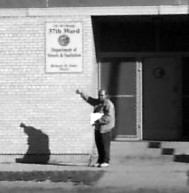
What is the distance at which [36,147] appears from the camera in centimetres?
1590

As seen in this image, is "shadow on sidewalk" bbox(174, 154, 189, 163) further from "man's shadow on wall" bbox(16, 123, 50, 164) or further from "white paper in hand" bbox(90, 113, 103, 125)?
"man's shadow on wall" bbox(16, 123, 50, 164)

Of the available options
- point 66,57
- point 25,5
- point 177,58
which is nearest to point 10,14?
point 25,5

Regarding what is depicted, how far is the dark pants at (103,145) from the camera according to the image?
1499cm

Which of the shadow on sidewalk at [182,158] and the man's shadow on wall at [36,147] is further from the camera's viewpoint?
the man's shadow on wall at [36,147]

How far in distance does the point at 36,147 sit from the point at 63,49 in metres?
2.18

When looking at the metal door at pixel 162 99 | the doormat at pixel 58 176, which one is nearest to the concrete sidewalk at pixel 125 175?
the doormat at pixel 58 176

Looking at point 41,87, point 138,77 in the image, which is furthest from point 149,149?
point 41,87

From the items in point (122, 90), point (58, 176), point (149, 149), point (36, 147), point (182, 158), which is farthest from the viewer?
point (122, 90)

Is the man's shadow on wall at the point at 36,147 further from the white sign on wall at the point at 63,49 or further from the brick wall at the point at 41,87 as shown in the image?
the white sign on wall at the point at 63,49

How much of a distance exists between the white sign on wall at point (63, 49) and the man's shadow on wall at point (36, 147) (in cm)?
133

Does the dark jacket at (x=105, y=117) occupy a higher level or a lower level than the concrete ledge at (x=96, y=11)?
lower

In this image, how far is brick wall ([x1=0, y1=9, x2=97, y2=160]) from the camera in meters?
15.8

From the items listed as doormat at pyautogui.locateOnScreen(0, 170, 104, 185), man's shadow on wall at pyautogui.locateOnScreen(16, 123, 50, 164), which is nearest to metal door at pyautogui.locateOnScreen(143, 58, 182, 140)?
man's shadow on wall at pyautogui.locateOnScreen(16, 123, 50, 164)

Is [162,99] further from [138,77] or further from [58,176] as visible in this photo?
[58,176]
